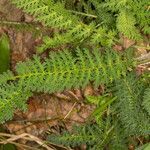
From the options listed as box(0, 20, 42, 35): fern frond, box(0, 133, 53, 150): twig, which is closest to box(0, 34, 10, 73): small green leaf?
box(0, 20, 42, 35): fern frond

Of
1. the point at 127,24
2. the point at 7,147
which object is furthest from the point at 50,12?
the point at 7,147

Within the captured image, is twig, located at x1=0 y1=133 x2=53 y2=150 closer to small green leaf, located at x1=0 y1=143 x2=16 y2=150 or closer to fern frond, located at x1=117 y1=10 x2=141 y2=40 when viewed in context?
small green leaf, located at x1=0 y1=143 x2=16 y2=150

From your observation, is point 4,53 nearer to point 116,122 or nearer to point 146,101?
point 116,122

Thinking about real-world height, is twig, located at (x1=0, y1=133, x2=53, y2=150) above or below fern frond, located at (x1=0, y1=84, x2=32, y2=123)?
below

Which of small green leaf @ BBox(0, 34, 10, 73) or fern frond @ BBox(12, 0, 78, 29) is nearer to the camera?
fern frond @ BBox(12, 0, 78, 29)

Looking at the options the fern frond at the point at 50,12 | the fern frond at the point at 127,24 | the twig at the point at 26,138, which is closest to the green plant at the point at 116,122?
the twig at the point at 26,138

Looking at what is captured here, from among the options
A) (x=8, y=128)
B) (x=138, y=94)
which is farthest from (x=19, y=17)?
(x=138, y=94)

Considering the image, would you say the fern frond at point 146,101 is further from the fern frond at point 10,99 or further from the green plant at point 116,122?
the fern frond at point 10,99

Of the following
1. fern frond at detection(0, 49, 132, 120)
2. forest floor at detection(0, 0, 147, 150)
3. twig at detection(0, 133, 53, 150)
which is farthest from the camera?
forest floor at detection(0, 0, 147, 150)
